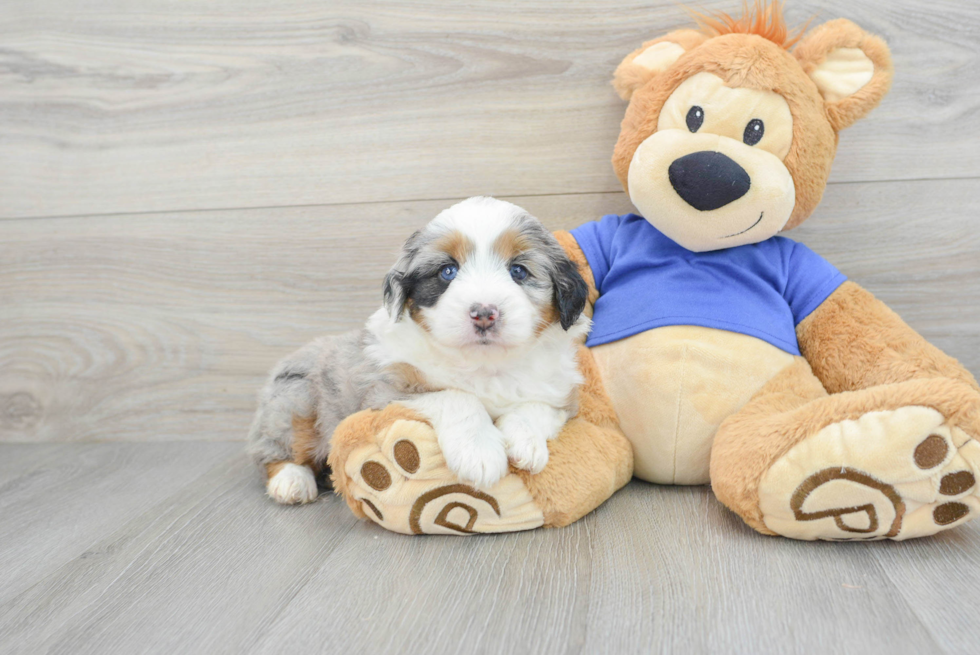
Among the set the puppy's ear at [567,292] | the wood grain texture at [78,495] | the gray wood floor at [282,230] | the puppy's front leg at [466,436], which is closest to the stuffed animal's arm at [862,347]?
the gray wood floor at [282,230]

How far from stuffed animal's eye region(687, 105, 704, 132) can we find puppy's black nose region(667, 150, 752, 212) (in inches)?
3.5

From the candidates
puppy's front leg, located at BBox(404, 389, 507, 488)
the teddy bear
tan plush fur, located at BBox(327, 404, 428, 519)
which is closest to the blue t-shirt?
the teddy bear

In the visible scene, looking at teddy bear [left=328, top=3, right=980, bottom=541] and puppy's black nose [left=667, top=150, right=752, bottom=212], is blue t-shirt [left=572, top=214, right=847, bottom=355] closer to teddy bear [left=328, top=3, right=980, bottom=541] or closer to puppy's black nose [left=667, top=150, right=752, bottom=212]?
teddy bear [left=328, top=3, right=980, bottom=541]

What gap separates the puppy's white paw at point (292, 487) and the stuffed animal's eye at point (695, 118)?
1.32 m

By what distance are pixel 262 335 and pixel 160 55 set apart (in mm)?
955

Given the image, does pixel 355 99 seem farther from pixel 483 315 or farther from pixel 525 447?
pixel 525 447

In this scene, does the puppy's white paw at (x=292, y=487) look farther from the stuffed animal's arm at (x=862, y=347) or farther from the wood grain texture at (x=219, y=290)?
the stuffed animal's arm at (x=862, y=347)

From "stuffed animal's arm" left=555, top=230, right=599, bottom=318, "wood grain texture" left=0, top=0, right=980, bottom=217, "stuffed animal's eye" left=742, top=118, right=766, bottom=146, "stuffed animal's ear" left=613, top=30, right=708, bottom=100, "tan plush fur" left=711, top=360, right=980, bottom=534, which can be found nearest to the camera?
"tan plush fur" left=711, top=360, right=980, bottom=534

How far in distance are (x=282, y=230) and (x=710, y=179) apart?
1.37m

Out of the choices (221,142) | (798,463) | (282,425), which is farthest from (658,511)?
(221,142)

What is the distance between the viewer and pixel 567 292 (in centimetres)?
156

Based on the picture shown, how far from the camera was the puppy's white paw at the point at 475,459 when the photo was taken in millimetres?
1406

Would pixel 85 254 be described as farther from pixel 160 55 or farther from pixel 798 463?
pixel 798 463

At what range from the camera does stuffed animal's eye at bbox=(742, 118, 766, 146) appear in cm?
162
